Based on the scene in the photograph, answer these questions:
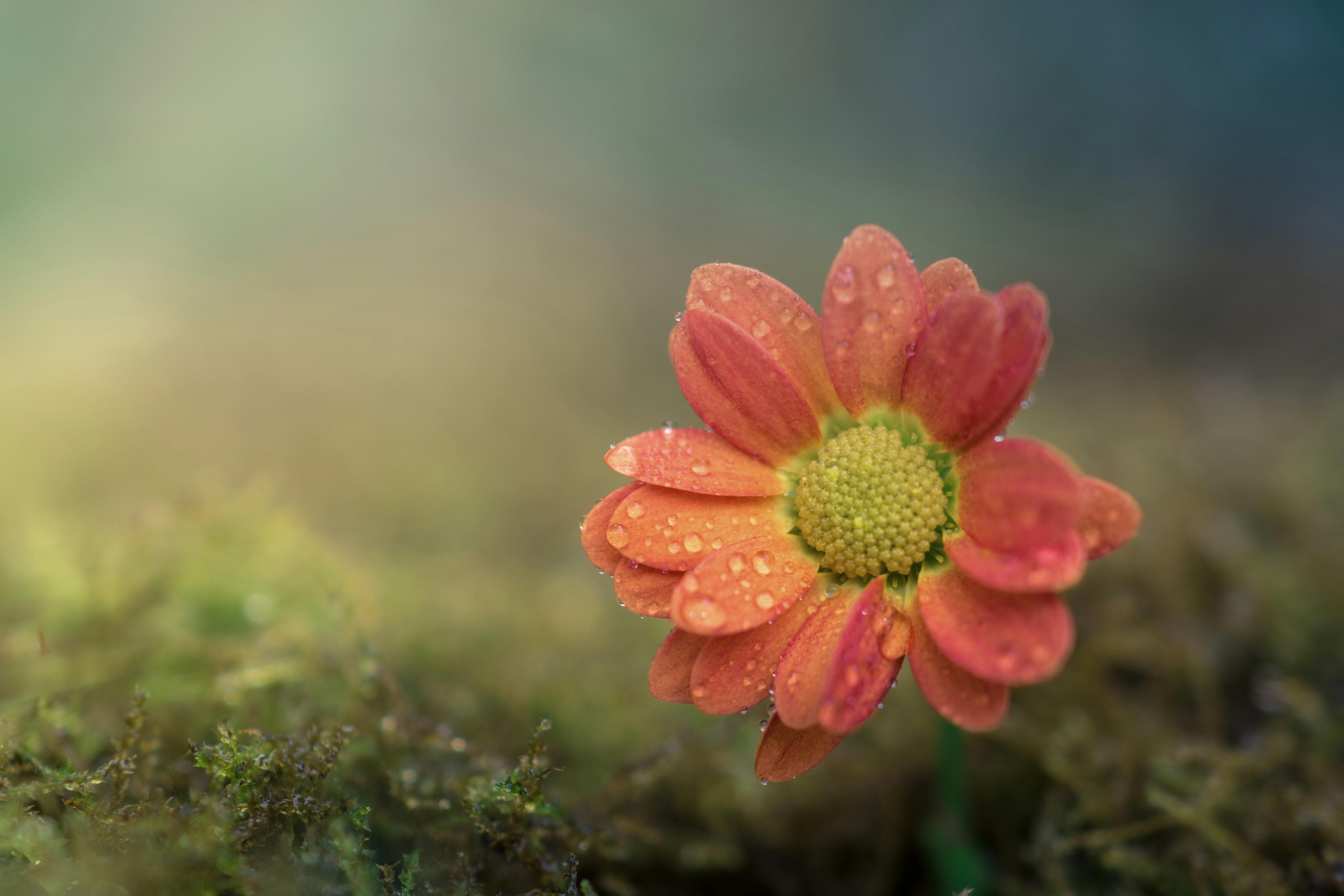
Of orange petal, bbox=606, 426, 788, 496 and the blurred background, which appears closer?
orange petal, bbox=606, 426, 788, 496

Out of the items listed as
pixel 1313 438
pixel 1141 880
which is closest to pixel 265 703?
pixel 1141 880

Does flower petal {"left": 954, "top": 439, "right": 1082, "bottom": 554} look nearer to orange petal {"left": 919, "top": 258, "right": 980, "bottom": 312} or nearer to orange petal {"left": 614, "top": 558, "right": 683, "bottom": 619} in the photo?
orange petal {"left": 919, "top": 258, "right": 980, "bottom": 312}

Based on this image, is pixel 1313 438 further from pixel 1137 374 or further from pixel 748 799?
pixel 748 799

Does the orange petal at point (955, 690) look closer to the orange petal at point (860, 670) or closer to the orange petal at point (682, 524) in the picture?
the orange petal at point (860, 670)

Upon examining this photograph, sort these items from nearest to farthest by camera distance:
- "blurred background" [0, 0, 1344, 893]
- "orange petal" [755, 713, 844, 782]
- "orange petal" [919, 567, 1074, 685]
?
1. "orange petal" [919, 567, 1074, 685]
2. "orange petal" [755, 713, 844, 782]
3. "blurred background" [0, 0, 1344, 893]

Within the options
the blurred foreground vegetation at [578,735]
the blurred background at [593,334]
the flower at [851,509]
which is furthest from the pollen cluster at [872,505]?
the blurred background at [593,334]

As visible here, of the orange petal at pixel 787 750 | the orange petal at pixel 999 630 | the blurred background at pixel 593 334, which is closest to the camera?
the orange petal at pixel 999 630

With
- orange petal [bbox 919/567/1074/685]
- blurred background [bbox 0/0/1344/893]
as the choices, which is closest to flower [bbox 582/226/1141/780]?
orange petal [bbox 919/567/1074/685]
